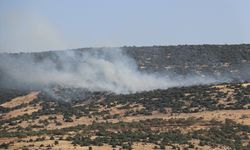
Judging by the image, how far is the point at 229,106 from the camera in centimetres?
6850

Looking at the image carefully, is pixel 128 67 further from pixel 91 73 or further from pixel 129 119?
pixel 129 119

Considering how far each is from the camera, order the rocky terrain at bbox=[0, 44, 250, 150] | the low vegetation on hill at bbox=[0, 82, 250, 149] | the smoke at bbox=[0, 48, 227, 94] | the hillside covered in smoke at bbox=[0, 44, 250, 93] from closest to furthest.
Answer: the low vegetation on hill at bbox=[0, 82, 250, 149], the rocky terrain at bbox=[0, 44, 250, 150], the smoke at bbox=[0, 48, 227, 94], the hillside covered in smoke at bbox=[0, 44, 250, 93]

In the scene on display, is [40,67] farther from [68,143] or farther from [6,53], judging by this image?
[68,143]

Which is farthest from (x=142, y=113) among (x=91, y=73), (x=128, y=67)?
(x=128, y=67)

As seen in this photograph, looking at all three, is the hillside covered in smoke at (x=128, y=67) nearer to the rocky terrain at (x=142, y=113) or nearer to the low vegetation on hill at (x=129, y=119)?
the rocky terrain at (x=142, y=113)

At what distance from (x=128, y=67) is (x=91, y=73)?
8.39 meters

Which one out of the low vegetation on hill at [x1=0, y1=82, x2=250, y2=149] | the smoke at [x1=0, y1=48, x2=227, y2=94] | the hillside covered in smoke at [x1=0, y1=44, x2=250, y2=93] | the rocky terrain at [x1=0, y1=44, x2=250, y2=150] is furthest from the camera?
the hillside covered in smoke at [x1=0, y1=44, x2=250, y2=93]

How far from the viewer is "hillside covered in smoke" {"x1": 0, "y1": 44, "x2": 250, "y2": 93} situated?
9881 cm

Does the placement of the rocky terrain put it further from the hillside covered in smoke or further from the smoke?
the smoke

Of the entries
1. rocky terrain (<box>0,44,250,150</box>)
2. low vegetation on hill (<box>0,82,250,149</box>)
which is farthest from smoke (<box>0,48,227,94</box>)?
low vegetation on hill (<box>0,82,250,149</box>)

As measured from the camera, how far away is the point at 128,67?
108 m

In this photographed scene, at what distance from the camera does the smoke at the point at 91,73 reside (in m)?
96.7

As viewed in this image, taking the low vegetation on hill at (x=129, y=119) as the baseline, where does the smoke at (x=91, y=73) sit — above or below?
above

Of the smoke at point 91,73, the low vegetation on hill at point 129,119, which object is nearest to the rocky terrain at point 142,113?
the low vegetation on hill at point 129,119
